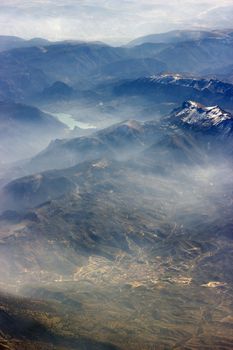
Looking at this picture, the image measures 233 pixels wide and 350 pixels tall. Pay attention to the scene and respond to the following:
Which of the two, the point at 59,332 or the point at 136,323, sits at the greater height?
the point at 59,332

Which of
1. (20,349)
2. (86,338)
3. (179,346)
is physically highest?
(20,349)

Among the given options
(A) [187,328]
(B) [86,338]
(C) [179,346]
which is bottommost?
(A) [187,328]

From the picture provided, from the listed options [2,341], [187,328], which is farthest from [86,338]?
[187,328]

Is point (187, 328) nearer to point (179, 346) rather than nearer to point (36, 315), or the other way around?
point (179, 346)

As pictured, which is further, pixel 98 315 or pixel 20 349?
pixel 98 315

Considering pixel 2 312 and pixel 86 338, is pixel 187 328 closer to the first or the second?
pixel 86 338

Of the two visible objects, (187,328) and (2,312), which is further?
(187,328)

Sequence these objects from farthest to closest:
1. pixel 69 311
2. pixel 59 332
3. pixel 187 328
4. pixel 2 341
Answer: pixel 187 328 → pixel 69 311 → pixel 59 332 → pixel 2 341

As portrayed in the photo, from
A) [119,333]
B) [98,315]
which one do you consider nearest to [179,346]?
[119,333]

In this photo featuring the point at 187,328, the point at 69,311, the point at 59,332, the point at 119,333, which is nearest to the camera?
the point at 59,332
